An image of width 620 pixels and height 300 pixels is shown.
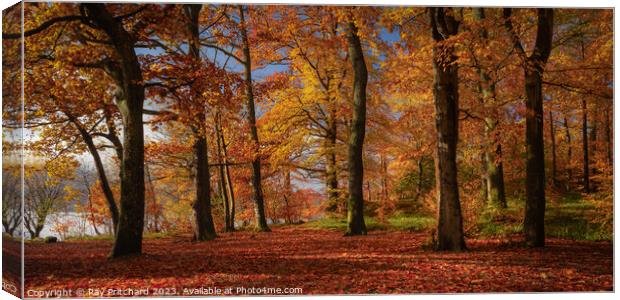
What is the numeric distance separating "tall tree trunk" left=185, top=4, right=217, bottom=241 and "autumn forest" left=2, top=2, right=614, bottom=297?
31 millimetres

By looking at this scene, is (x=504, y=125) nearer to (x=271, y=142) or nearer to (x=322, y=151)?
Result: (x=322, y=151)

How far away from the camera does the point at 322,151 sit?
8.68 metres

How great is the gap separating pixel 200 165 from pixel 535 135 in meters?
5.50

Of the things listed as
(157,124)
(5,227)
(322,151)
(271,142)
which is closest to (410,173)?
(322,151)

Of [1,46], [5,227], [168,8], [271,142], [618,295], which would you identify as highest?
[168,8]

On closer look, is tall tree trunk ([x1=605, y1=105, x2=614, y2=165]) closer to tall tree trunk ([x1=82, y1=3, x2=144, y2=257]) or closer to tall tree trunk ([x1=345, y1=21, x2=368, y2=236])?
tall tree trunk ([x1=345, y1=21, x2=368, y2=236])

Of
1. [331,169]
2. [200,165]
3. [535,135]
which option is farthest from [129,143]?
[535,135]

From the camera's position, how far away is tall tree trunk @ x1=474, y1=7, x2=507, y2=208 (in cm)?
865

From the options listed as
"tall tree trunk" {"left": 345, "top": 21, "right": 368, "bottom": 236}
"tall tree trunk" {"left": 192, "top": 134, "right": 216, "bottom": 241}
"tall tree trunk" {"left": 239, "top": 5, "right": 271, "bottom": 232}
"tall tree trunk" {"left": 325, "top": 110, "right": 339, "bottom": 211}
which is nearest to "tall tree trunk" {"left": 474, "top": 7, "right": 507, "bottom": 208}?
"tall tree trunk" {"left": 345, "top": 21, "right": 368, "bottom": 236}

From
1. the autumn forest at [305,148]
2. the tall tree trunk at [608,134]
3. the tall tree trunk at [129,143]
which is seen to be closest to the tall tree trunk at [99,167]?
the autumn forest at [305,148]

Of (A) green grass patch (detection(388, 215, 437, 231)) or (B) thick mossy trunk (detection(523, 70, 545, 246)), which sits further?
(A) green grass patch (detection(388, 215, 437, 231))

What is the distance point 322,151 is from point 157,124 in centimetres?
295

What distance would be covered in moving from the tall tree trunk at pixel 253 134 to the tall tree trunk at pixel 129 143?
1.65 metres

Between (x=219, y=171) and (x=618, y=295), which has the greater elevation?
(x=219, y=171)
